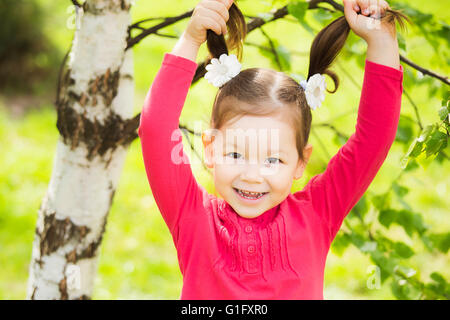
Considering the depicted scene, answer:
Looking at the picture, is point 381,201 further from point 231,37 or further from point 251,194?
point 231,37

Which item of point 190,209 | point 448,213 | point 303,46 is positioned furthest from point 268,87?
point 303,46

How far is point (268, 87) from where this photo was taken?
142cm

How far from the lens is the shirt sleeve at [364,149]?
136 centimetres

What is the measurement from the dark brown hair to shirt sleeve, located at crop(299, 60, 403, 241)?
115 millimetres

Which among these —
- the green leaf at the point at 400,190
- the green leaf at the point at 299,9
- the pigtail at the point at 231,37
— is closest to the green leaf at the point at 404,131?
the green leaf at the point at 400,190

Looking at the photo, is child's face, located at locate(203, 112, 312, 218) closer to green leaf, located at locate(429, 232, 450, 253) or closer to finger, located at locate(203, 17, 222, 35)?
finger, located at locate(203, 17, 222, 35)

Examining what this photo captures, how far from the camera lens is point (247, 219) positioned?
1.46 meters

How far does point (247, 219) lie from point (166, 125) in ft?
1.11

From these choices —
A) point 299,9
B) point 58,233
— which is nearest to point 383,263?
point 299,9

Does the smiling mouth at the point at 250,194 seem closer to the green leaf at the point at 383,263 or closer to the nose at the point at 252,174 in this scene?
the nose at the point at 252,174

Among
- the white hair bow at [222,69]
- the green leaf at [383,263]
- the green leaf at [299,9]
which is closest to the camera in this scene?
the white hair bow at [222,69]

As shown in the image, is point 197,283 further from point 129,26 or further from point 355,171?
point 129,26

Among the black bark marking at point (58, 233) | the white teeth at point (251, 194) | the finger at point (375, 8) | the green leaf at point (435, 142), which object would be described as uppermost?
the finger at point (375, 8)

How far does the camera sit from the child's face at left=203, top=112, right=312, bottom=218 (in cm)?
136
